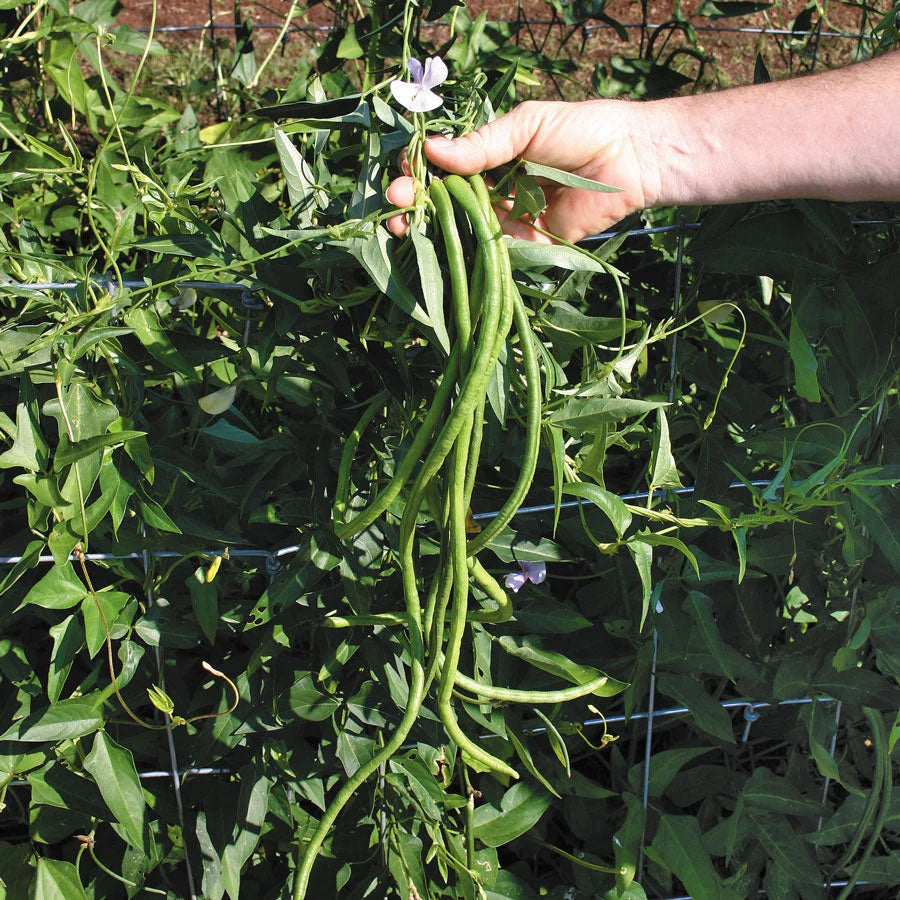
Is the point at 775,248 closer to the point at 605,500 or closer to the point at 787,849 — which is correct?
the point at 605,500

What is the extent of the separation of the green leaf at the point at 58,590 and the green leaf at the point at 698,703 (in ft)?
2.24

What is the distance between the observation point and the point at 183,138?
1410mm

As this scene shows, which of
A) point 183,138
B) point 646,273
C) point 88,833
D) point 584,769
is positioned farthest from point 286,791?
point 183,138

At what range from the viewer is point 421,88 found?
78 cm

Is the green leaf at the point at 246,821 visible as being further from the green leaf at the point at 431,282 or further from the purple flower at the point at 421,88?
the purple flower at the point at 421,88

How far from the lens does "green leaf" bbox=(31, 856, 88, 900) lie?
108 cm

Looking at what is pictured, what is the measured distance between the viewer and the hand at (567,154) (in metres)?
0.79

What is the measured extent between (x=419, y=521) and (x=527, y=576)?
5.9 inches

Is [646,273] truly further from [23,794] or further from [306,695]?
[23,794]

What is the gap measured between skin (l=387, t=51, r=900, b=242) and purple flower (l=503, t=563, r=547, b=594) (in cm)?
36

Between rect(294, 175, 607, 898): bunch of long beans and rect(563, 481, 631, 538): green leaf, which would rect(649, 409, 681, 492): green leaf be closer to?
rect(563, 481, 631, 538): green leaf

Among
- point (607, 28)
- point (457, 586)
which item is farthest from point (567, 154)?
point (607, 28)

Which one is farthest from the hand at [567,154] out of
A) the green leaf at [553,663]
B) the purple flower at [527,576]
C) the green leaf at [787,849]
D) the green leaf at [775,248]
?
the green leaf at [787,849]

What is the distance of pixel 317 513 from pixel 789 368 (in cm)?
62
